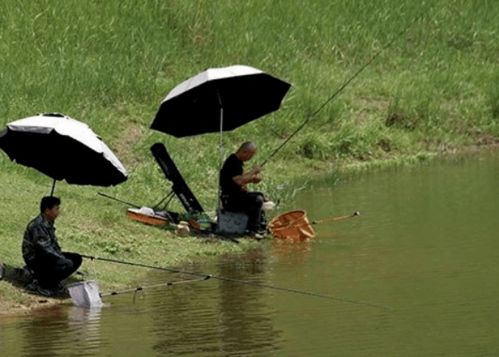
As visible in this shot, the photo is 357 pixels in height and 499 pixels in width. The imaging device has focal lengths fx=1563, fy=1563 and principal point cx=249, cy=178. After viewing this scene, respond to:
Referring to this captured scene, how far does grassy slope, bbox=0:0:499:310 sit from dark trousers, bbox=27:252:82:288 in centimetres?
436

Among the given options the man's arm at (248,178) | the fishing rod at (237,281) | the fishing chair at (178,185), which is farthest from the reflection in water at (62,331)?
the fishing chair at (178,185)

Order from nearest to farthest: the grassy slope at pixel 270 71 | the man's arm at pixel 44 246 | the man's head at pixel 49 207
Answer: the man's arm at pixel 44 246, the man's head at pixel 49 207, the grassy slope at pixel 270 71

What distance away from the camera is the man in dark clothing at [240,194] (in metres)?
18.8

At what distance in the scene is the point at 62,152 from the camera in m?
16.8

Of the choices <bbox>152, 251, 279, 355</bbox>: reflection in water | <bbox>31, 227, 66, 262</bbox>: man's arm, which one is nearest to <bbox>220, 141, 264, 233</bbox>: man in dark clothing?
<bbox>152, 251, 279, 355</bbox>: reflection in water

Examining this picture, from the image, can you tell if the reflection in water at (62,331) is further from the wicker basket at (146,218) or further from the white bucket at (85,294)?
the wicker basket at (146,218)

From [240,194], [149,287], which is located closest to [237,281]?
[149,287]

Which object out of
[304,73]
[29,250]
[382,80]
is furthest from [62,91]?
[29,250]

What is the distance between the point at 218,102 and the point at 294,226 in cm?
242

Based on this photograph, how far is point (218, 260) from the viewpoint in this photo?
683 inches

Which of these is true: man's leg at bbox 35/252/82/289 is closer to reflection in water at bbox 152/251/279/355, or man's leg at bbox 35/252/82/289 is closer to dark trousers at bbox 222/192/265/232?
reflection in water at bbox 152/251/279/355

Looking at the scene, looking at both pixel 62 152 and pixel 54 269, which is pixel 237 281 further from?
pixel 62 152

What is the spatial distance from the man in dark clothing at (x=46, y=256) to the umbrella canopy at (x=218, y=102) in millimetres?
4414

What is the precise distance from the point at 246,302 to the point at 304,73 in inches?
590
